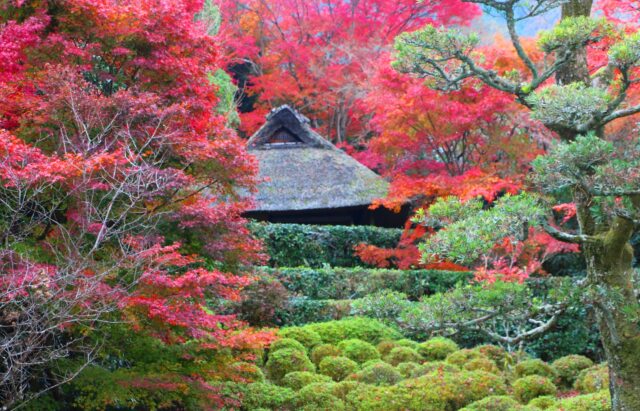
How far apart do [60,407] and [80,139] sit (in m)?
2.19

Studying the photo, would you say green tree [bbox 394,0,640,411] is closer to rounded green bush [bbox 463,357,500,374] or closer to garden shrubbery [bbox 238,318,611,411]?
garden shrubbery [bbox 238,318,611,411]

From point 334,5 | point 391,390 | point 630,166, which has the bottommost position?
point 391,390

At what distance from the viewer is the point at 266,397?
7445 mm

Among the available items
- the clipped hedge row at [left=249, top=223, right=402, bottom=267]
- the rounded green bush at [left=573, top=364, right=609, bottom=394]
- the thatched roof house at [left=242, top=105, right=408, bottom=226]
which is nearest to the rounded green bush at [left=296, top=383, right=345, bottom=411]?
the rounded green bush at [left=573, top=364, right=609, bottom=394]

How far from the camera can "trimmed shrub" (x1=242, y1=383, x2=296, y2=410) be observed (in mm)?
7355

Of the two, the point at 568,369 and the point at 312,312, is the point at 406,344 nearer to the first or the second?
the point at 312,312

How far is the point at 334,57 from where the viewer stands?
66.2ft

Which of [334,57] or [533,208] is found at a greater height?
[334,57]

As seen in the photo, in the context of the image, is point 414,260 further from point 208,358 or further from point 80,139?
point 80,139

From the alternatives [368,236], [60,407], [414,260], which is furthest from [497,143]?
[60,407]

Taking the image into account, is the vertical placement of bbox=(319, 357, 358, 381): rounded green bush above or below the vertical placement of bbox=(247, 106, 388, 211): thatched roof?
below

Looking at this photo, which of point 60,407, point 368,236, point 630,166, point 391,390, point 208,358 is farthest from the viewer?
point 368,236

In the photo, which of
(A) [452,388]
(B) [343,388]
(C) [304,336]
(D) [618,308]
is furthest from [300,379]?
(D) [618,308]

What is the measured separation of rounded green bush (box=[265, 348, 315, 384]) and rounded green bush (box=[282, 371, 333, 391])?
241mm
